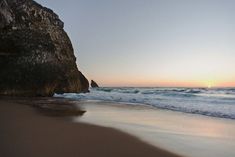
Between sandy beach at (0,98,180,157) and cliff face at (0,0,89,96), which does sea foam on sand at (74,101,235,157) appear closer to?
sandy beach at (0,98,180,157)

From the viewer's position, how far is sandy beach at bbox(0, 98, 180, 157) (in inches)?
276

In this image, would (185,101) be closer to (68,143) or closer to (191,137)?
(191,137)

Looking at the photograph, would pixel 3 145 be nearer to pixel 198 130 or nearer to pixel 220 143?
pixel 220 143

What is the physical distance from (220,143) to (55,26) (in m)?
40.4

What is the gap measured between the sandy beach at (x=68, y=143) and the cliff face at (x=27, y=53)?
25.1m

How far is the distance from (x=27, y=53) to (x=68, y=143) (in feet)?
96.7

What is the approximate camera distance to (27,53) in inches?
1419

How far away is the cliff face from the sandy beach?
987 inches

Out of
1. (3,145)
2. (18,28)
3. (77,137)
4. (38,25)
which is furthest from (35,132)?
(38,25)

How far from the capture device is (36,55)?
36.6 meters

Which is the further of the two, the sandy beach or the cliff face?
the cliff face

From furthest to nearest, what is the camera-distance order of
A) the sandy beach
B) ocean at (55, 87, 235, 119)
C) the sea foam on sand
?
ocean at (55, 87, 235, 119) < the sea foam on sand < the sandy beach

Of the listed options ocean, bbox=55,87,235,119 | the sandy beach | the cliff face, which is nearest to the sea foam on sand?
the sandy beach

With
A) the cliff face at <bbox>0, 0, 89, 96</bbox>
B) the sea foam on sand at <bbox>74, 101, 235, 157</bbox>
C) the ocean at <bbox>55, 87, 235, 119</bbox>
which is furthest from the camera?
the cliff face at <bbox>0, 0, 89, 96</bbox>
